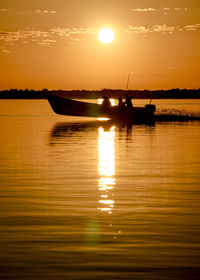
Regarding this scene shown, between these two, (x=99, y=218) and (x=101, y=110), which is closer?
(x=99, y=218)

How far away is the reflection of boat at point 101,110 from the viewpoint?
161 feet

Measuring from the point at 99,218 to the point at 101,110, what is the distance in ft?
130

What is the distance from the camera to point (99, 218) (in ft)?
34.2

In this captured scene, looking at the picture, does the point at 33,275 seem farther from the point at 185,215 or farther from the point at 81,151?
the point at 81,151

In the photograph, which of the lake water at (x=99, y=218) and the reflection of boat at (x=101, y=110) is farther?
the reflection of boat at (x=101, y=110)

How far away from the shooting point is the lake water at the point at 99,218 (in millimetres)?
7559

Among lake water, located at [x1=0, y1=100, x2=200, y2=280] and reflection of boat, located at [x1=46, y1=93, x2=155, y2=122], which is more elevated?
reflection of boat, located at [x1=46, y1=93, x2=155, y2=122]

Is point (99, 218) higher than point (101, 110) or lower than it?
lower

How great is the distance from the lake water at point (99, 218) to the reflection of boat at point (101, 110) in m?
28.5

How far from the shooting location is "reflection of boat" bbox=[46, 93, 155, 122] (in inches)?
1934

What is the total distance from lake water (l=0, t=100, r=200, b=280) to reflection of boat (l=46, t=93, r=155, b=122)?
28.5 metres

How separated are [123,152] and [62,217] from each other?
12760 millimetres

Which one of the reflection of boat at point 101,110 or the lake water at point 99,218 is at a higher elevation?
the reflection of boat at point 101,110

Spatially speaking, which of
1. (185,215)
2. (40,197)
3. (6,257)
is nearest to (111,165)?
(40,197)
